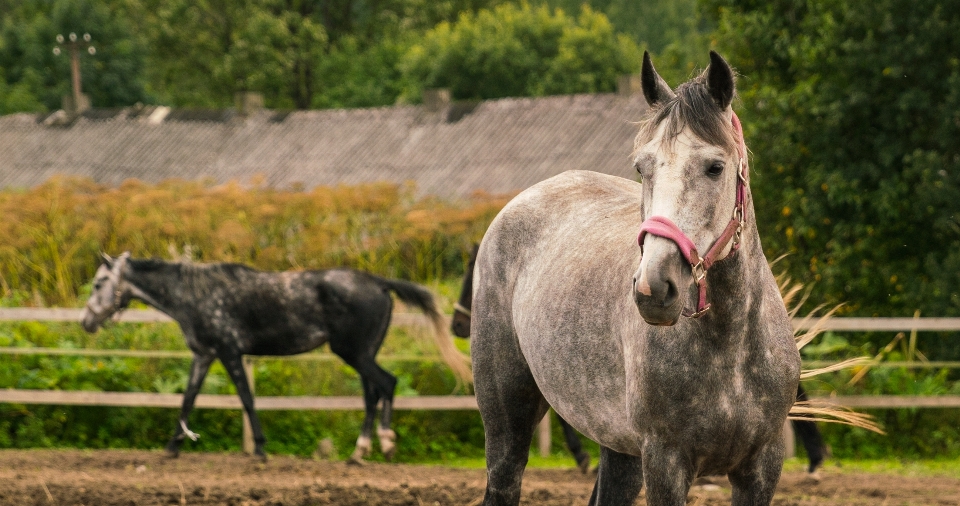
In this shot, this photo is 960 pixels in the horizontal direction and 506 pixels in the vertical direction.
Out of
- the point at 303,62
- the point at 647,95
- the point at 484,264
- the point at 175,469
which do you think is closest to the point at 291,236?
the point at 175,469

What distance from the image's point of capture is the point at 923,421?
32.1 ft

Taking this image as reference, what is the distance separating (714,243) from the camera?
2838 millimetres

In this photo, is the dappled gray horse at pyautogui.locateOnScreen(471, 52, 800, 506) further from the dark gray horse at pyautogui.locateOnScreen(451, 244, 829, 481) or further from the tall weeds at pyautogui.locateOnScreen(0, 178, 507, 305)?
the tall weeds at pyautogui.locateOnScreen(0, 178, 507, 305)

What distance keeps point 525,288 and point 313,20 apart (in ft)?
155

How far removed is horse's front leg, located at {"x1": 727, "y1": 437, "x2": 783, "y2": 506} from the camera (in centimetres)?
322

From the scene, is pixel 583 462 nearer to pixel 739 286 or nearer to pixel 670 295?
pixel 739 286

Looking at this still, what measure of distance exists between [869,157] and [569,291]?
8180mm

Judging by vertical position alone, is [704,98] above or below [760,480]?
above

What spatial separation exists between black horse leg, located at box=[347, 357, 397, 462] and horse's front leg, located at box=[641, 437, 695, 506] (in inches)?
249

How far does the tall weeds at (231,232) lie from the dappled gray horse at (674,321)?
9158mm

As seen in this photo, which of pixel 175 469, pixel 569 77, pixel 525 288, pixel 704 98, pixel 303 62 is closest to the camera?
pixel 704 98

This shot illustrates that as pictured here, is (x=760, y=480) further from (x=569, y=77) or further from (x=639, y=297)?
(x=569, y=77)

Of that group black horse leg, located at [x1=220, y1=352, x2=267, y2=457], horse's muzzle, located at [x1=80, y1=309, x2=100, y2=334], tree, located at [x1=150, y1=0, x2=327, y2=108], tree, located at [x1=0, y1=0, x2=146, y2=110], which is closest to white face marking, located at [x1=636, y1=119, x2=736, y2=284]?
black horse leg, located at [x1=220, y1=352, x2=267, y2=457]


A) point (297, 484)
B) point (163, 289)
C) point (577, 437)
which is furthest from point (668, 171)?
point (163, 289)
